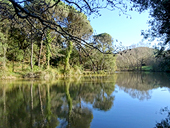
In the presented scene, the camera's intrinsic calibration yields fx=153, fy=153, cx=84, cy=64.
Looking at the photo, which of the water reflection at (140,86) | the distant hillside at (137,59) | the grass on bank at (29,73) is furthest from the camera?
the distant hillside at (137,59)

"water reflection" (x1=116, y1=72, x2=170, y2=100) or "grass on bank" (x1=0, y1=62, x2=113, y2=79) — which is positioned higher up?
"grass on bank" (x1=0, y1=62, x2=113, y2=79)

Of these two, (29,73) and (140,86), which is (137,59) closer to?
(140,86)

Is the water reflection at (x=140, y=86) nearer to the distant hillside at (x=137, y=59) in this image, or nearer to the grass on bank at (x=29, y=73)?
the grass on bank at (x=29, y=73)

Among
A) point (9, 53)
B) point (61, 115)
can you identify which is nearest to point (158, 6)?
point (61, 115)

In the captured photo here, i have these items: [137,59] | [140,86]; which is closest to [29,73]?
[140,86]

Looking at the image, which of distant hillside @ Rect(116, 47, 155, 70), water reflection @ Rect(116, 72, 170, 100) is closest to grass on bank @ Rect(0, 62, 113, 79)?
water reflection @ Rect(116, 72, 170, 100)

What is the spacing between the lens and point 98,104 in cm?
632

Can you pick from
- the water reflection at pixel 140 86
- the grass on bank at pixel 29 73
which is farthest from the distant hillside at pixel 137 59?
the water reflection at pixel 140 86

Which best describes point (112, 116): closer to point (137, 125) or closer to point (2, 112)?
point (137, 125)

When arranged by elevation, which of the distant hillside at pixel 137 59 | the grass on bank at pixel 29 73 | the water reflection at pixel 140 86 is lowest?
the water reflection at pixel 140 86

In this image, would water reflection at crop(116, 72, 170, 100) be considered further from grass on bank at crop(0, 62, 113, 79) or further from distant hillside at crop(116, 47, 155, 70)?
distant hillside at crop(116, 47, 155, 70)

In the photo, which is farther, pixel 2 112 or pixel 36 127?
pixel 2 112

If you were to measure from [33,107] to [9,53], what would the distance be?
640 inches

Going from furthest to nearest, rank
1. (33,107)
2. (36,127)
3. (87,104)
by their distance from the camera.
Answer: (87,104) → (33,107) → (36,127)
